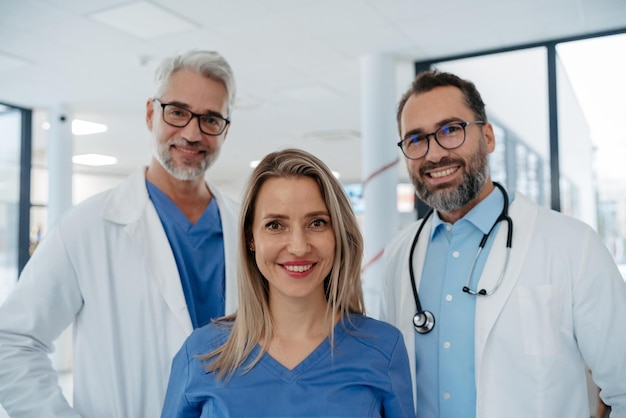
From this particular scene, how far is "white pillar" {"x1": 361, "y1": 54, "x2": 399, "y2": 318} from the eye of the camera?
15.1 feet

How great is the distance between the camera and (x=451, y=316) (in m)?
1.56

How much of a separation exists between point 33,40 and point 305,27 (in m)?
2.05

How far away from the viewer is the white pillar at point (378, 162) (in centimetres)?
460

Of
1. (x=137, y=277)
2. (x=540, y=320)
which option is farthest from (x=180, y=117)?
(x=540, y=320)

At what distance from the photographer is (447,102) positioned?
5.36ft

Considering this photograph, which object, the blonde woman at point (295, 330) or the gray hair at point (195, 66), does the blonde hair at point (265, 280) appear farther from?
the gray hair at point (195, 66)

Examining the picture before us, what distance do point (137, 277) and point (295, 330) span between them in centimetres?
58

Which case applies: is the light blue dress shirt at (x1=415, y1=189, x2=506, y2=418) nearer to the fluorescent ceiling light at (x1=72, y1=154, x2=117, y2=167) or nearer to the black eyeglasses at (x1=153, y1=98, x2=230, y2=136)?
the black eyeglasses at (x1=153, y1=98, x2=230, y2=136)

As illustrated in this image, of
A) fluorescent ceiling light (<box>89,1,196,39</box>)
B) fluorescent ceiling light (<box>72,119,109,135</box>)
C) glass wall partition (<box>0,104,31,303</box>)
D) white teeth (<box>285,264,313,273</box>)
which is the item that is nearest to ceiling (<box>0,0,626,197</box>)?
fluorescent ceiling light (<box>89,1,196,39</box>)

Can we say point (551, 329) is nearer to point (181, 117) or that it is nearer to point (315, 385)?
point (315, 385)

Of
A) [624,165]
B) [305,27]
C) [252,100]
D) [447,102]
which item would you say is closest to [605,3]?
[624,165]

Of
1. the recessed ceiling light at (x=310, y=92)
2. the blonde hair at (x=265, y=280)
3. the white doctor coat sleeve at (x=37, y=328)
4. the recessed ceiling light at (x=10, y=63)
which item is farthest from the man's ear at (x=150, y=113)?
the recessed ceiling light at (x=310, y=92)

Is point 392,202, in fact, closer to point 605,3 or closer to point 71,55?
point 605,3

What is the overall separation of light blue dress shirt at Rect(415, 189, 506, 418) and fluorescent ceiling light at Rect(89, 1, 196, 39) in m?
2.76
